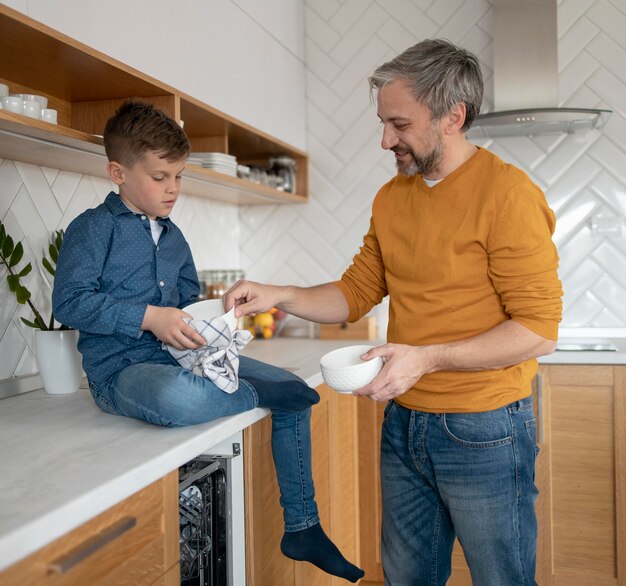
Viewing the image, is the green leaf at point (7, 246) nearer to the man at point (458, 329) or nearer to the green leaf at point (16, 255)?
the green leaf at point (16, 255)

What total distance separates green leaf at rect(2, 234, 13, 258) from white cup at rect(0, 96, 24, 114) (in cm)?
39

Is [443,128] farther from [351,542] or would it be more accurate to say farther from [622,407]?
[351,542]

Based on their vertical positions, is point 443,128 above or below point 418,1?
below

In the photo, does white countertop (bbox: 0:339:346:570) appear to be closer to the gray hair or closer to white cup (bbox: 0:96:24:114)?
white cup (bbox: 0:96:24:114)

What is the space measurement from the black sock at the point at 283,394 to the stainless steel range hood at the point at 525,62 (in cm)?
145

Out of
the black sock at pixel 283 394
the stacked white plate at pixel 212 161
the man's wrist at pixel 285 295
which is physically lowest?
the black sock at pixel 283 394

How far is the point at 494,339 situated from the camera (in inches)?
52.2

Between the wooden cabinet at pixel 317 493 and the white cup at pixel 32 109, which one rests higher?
the white cup at pixel 32 109

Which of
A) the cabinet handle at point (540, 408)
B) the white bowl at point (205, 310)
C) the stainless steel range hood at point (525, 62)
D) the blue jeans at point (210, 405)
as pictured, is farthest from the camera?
the stainless steel range hood at point (525, 62)

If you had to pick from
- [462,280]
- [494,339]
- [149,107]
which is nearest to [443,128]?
[462,280]

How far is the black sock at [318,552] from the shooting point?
5.28ft

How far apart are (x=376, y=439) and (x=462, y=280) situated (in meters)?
1.26

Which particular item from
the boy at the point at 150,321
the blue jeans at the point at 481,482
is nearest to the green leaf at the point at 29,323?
the boy at the point at 150,321

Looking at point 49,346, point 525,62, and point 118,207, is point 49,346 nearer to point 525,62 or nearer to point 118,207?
point 118,207
